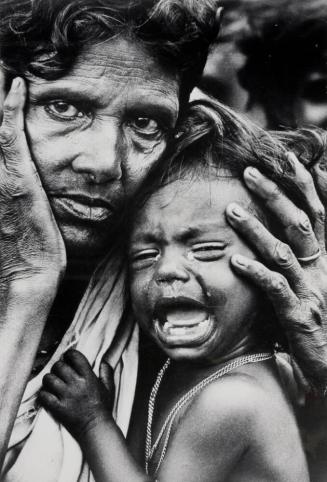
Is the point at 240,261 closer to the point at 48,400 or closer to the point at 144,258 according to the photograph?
the point at 144,258

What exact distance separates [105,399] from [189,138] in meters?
1.30

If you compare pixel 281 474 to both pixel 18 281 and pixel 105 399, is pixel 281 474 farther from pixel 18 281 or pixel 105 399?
pixel 18 281

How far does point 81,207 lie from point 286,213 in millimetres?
968

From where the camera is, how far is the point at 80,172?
11.2ft

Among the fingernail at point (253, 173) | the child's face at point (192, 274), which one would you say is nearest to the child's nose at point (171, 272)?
the child's face at point (192, 274)

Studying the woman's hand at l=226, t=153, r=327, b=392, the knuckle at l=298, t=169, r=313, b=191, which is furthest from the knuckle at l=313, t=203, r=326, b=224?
the knuckle at l=298, t=169, r=313, b=191

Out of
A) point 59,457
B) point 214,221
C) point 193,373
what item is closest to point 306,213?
point 214,221

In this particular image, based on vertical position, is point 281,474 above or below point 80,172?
below

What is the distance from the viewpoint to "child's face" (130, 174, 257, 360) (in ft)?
11.0

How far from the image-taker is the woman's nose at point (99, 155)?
134 inches

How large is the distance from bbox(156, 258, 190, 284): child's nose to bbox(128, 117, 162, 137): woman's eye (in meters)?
0.63

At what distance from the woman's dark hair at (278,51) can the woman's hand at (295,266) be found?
354mm

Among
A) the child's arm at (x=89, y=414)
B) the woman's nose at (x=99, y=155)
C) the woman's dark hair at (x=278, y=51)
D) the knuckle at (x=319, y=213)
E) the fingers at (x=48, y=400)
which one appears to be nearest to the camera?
the child's arm at (x=89, y=414)

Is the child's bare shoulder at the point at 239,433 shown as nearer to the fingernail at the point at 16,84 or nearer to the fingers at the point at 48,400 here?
the fingers at the point at 48,400
